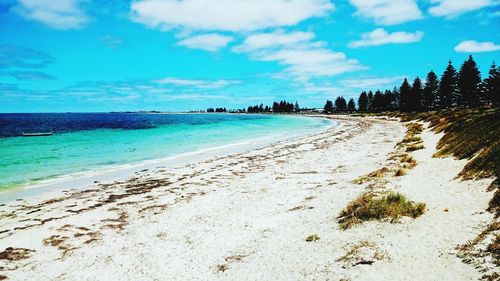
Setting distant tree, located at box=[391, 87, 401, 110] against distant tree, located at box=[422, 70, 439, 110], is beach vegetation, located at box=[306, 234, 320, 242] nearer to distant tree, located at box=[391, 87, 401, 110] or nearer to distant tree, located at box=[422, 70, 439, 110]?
distant tree, located at box=[422, 70, 439, 110]

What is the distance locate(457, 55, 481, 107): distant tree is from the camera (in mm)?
82875

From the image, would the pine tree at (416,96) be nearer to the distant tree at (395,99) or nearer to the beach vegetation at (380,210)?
the distant tree at (395,99)

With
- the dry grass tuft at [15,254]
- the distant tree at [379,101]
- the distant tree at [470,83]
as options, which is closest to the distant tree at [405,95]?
the distant tree at [470,83]

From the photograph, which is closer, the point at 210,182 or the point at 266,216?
the point at 266,216

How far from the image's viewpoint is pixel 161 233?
41.7 ft

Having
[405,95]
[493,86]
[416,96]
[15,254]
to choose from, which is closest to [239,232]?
[15,254]

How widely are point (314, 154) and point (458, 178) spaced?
57.2 feet

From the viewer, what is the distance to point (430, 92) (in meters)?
106

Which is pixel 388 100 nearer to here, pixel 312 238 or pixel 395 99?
pixel 395 99

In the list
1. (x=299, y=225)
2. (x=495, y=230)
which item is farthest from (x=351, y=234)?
(x=495, y=230)

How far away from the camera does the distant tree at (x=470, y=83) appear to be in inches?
3263

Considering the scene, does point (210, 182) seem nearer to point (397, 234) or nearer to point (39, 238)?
point (39, 238)

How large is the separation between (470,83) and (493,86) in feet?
30.9

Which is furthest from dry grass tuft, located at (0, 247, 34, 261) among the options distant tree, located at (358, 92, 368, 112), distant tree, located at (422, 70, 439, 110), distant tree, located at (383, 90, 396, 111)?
distant tree, located at (358, 92, 368, 112)
